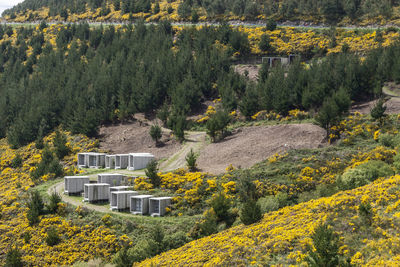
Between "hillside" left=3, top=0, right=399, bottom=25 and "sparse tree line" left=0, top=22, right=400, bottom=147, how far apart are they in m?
10.9

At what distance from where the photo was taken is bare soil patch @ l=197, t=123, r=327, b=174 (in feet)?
150

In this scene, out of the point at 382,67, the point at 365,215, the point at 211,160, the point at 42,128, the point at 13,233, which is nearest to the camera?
the point at 365,215

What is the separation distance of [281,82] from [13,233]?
34548mm

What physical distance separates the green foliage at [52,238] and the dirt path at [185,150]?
14528 mm

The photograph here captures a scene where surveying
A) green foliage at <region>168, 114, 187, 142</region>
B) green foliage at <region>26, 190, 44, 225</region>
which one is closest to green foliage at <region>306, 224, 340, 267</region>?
green foliage at <region>26, 190, 44, 225</region>

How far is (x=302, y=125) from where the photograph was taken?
165 feet

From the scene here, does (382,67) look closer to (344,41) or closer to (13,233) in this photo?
(344,41)

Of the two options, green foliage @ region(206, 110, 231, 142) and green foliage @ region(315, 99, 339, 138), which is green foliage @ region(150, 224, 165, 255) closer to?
green foliage @ region(315, 99, 339, 138)

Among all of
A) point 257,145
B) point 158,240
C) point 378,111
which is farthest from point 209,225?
point 378,111

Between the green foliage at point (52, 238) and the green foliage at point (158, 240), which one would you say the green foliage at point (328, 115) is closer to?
the green foliage at point (158, 240)

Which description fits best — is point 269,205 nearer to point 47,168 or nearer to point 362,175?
point 362,175

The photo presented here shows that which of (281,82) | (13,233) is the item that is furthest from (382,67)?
(13,233)

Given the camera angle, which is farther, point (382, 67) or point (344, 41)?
point (344, 41)

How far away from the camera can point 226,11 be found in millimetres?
98625
